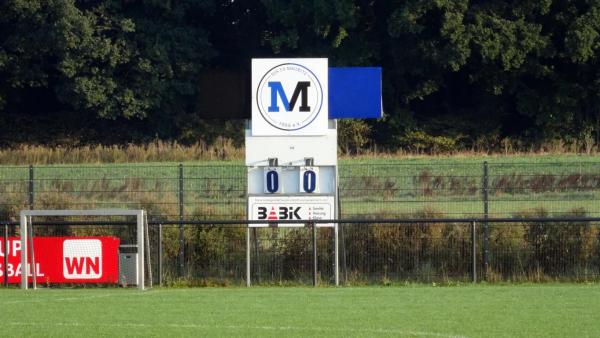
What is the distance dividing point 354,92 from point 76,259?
556 cm

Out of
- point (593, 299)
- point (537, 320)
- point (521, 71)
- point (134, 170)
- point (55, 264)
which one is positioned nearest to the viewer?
point (537, 320)

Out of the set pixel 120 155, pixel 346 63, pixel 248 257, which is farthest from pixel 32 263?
pixel 346 63

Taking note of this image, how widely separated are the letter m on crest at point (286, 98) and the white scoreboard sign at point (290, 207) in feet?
4.92

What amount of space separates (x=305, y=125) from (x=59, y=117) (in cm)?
3387

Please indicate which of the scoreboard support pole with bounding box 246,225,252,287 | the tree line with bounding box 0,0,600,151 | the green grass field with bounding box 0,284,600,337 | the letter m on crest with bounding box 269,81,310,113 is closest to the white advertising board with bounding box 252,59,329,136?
the letter m on crest with bounding box 269,81,310,113

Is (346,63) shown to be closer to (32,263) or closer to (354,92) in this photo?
(354,92)

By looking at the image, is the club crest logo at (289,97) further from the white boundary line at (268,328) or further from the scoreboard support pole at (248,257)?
the white boundary line at (268,328)

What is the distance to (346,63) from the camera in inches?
2057

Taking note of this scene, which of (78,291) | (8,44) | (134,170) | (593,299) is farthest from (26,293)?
(8,44)

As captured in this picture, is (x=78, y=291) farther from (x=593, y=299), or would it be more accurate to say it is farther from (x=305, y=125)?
(x=593, y=299)

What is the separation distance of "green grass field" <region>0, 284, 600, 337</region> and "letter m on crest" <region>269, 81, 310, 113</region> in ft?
11.7

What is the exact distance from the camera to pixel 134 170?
34.9 m

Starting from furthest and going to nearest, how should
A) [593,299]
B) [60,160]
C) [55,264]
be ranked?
[60,160] → [55,264] → [593,299]

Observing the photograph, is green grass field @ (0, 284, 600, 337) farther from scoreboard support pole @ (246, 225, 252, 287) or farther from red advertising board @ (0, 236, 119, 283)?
scoreboard support pole @ (246, 225, 252, 287)
